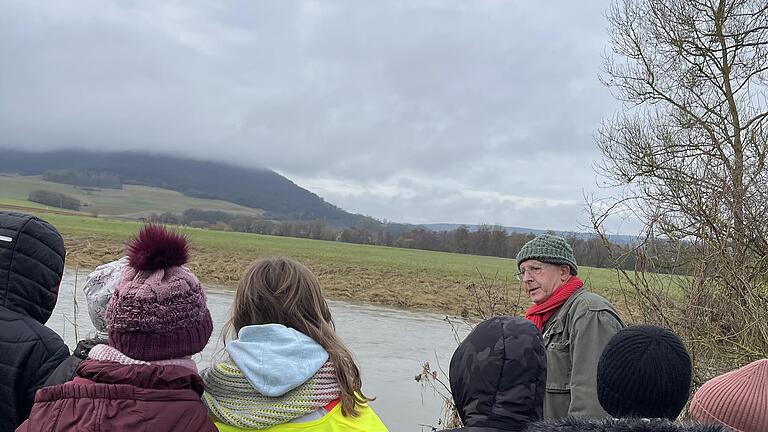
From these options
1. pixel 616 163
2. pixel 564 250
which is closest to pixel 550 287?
pixel 564 250

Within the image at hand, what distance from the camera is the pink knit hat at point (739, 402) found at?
181cm

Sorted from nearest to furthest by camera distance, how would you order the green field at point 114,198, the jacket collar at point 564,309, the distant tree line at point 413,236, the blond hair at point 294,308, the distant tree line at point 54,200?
the blond hair at point 294,308, the jacket collar at point 564,309, the distant tree line at point 413,236, the distant tree line at point 54,200, the green field at point 114,198

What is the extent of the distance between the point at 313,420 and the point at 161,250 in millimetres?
686

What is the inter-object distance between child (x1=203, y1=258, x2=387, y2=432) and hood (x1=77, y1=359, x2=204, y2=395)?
183 millimetres

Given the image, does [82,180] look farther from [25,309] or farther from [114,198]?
[25,309]

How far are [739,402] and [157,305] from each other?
1.64 m

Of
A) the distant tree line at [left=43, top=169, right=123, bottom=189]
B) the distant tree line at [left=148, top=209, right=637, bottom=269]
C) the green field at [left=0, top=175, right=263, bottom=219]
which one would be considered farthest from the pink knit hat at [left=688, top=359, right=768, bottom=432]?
the distant tree line at [left=43, top=169, right=123, bottom=189]

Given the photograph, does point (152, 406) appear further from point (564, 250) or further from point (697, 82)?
point (697, 82)

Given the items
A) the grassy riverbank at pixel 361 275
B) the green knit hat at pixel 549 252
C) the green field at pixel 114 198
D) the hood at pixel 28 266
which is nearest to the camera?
the hood at pixel 28 266

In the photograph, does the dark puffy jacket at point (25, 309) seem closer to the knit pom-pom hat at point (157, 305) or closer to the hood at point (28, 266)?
the hood at point (28, 266)

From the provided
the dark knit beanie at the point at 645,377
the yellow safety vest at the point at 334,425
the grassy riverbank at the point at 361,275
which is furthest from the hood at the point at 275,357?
the grassy riverbank at the point at 361,275

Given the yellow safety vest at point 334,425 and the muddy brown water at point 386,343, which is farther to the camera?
the muddy brown water at point 386,343

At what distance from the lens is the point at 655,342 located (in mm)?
1792

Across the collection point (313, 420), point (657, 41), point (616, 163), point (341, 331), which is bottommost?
point (341, 331)
